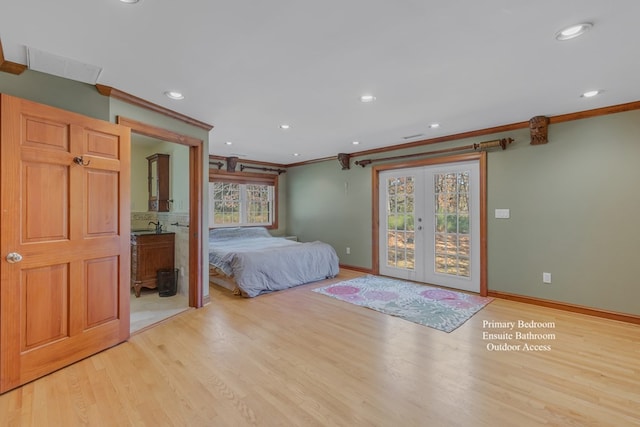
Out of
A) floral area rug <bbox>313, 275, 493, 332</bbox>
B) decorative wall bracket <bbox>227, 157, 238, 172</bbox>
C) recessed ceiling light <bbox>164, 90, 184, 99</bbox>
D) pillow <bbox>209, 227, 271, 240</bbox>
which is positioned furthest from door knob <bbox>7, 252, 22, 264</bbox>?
decorative wall bracket <bbox>227, 157, 238, 172</bbox>

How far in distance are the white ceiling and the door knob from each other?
1.34m

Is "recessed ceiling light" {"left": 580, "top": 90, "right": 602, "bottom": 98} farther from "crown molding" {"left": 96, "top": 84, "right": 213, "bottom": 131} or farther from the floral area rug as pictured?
"crown molding" {"left": 96, "top": 84, "right": 213, "bottom": 131}

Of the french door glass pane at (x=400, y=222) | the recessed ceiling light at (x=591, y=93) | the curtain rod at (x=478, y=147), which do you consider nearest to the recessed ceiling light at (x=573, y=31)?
the recessed ceiling light at (x=591, y=93)

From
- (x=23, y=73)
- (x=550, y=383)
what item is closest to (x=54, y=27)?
(x=23, y=73)

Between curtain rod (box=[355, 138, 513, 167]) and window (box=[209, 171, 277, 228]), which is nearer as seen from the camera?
curtain rod (box=[355, 138, 513, 167])

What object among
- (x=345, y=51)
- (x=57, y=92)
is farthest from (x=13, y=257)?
(x=345, y=51)

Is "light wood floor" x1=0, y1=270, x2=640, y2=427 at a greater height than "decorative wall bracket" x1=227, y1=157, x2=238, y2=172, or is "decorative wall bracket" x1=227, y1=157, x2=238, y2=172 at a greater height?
"decorative wall bracket" x1=227, y1=157, x2=238, y2=172

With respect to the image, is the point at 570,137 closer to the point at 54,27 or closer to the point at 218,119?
the point at 218,119

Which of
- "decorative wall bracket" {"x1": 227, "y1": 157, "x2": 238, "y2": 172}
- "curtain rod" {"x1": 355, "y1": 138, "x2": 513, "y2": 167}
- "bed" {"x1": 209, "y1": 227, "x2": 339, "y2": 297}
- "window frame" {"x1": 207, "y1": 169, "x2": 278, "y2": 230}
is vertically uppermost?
"decorative wall bracket" {"x1": 227, "y1": 157, "x2": 238, "y2": 172}

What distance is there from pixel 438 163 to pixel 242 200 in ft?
13.2

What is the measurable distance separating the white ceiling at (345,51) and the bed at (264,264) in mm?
2054

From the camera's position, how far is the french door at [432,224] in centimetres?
423

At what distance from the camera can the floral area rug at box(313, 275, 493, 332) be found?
3230 mm

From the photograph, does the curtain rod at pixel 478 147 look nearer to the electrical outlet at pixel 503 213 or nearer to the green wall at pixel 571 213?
the green wall at pixel 571 213
